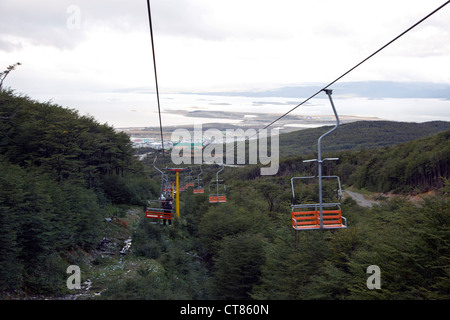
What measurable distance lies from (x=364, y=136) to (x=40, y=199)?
13067 centimetres

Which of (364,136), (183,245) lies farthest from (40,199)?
(364,136)

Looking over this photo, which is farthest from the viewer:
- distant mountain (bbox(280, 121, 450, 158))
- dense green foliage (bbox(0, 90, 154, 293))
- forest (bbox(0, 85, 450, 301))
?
distant mountain (bbox(280, 121, 450, 158))

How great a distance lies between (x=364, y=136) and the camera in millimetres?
135125

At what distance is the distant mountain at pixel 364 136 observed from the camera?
124562mm

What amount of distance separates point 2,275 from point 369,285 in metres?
15.1

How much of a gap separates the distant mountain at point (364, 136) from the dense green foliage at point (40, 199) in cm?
9042

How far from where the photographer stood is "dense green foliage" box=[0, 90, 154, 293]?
17.4m

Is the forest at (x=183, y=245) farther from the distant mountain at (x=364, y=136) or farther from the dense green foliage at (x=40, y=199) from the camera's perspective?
the distant mountain at (x=364, y=136)

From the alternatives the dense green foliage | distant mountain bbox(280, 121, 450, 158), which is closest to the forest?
the dense green foliage

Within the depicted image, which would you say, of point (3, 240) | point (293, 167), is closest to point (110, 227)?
point (3, 240)

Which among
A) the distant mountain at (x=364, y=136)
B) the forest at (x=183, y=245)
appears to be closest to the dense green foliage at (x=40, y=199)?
the forest at (x=183, y=245)

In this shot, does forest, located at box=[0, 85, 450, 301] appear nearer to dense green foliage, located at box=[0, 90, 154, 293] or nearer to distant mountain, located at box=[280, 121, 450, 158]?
dense green foliage, located at box=[0, 90, 154, 293]

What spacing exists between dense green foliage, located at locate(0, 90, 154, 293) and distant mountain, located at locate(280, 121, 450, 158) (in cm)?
9042

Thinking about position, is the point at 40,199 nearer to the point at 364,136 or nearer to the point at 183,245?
the point at 183,245
